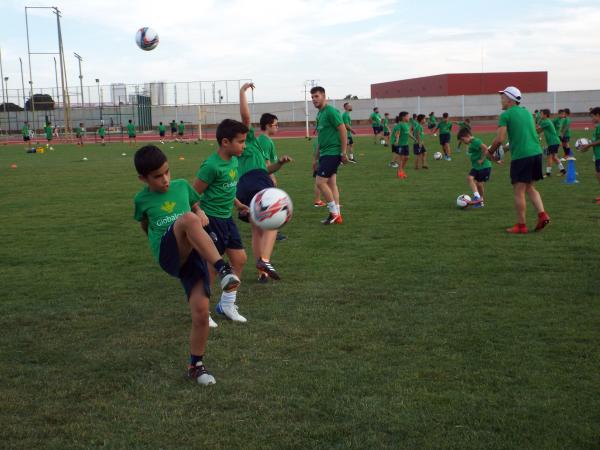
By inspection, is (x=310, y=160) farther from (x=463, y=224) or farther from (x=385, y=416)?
(x=385, y=416)

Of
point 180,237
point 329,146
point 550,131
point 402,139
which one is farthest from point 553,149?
point 180,237

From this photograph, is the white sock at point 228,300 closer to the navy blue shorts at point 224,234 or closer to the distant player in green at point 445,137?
the navy blue shorts at point 224,234

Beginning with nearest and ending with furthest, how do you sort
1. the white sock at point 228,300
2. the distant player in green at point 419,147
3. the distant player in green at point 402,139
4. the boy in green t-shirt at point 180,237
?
the boy in green t-shirt at point 180,237
the white sock at point 228,300
the distant player in green at point 402,139
the distant player in green at point 419,147

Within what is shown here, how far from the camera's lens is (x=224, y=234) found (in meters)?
6.62

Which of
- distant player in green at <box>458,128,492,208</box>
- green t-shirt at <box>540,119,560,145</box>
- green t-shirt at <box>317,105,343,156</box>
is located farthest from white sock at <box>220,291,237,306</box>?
green t-shirt at <box>540,119,560,145</box>

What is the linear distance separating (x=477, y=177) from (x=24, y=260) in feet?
27.7

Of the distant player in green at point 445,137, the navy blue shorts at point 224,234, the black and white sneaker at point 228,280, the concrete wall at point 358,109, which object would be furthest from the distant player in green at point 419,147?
the concrete wall at point 358,109

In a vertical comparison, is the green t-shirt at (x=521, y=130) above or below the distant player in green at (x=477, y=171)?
above

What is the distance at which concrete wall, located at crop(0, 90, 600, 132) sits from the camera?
209 ft

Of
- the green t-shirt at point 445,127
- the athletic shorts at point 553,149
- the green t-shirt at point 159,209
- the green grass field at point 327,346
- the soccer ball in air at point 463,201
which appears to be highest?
the green t-shirt at point 445,127

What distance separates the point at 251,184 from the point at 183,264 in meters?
3.18

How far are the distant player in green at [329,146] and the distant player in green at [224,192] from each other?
16.1 feet

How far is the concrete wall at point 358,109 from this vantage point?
209ft

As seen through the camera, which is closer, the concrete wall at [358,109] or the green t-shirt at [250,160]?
the green t-shirt at [250,160]
